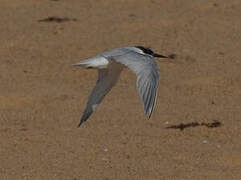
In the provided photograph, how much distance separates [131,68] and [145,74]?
0.12 m

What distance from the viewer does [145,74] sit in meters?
4.38

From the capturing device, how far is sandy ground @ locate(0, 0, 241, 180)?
5738mm

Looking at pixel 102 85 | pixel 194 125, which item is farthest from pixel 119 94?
pixel 102 85

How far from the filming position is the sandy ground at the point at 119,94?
574 cm

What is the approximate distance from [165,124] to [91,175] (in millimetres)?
1548

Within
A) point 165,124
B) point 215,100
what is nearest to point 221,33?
point 215,100

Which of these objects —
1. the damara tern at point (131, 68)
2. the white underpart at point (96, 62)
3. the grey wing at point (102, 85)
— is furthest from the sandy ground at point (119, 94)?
the white underpart at point (96, 62)

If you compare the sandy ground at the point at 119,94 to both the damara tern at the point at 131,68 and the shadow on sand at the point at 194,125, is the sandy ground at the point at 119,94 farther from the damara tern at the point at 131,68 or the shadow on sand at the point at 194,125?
the damara tern at the point at 131,68

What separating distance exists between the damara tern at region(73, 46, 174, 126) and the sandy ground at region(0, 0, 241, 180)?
67 cm

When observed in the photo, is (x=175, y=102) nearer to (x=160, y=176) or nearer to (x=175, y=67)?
(x=175, y=67)

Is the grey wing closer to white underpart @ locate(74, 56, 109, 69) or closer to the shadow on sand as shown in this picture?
white underpart @ locate(74, 56, 109, 69)

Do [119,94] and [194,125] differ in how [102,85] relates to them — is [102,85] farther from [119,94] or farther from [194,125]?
[119,94]

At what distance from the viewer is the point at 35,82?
805 cm

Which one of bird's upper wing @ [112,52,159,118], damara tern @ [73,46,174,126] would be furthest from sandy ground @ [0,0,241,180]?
bird's upper wing @ [112,52,159,118]
